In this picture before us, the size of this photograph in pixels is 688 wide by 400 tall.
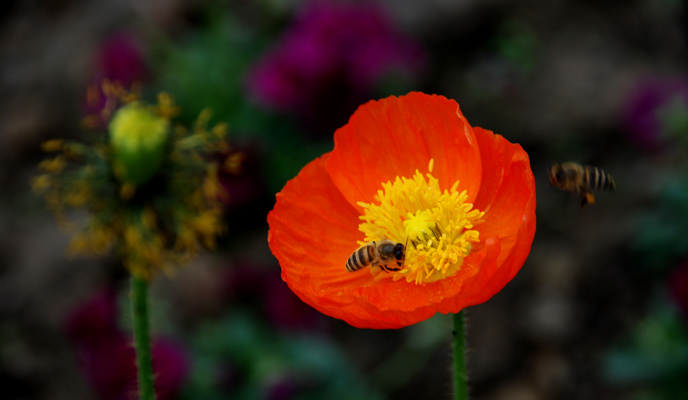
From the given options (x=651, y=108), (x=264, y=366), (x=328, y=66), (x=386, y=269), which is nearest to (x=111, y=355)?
(x=264, y=366)

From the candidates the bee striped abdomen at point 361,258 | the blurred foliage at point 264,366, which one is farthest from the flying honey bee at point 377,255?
the blurred foliage at point 264,366

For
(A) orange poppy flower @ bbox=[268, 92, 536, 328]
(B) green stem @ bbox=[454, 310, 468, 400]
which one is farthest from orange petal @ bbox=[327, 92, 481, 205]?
(B) green stem @ bbox=[454, 310, 468, 400]

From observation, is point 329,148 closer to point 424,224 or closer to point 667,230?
point 667,230

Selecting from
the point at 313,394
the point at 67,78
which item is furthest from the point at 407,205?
the point at 67,78

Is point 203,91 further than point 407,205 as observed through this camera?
Yes

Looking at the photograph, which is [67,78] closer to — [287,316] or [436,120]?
[287,316]

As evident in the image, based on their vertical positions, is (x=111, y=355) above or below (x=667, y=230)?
above
